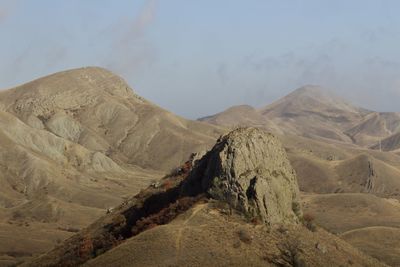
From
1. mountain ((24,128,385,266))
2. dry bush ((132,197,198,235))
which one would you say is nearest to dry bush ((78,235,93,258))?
mountain ((24,128,385,266))

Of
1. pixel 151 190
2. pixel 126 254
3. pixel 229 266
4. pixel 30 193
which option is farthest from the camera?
pixel 30 193

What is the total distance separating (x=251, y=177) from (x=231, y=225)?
4.92m

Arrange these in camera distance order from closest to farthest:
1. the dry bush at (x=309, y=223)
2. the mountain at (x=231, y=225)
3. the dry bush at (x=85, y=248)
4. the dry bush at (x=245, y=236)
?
1. the mountain at (x=231, y=225)
2. the dry bush at (x=245, y=236)
3. the dry bush at (x=309, y=223)
4. the dry bush at (x=85, y=248)

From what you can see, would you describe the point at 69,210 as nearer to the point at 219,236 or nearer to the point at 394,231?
the point at 394,231

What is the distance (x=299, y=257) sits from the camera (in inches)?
2055

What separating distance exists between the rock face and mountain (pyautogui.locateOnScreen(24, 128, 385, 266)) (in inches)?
2.8

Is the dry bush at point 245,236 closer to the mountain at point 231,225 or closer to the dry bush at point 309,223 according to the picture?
the mountain at point 231,225

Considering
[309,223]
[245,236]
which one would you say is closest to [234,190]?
[245,236]

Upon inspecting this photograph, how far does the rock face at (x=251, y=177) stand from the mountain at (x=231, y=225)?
72mm

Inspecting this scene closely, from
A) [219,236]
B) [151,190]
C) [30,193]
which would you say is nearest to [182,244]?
[219,236]

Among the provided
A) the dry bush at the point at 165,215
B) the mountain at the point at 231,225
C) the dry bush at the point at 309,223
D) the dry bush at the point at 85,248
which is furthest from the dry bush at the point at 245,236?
the dry bush at the point at 85,248

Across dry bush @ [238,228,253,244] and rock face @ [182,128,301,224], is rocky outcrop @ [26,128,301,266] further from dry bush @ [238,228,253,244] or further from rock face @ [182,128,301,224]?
dry bush @ [238,228,253,244]

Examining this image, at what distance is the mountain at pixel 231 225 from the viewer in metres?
51.3

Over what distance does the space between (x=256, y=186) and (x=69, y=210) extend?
329ft
